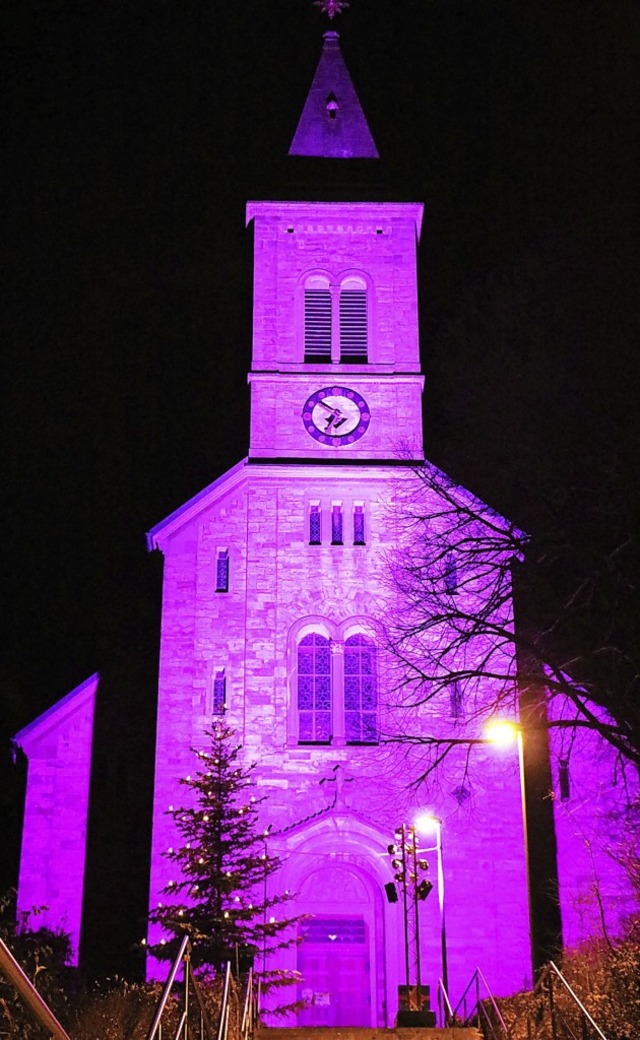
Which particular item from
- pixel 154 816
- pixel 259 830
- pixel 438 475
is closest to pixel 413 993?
pixel 259 830

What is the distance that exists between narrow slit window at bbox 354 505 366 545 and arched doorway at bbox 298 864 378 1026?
26.8 ft

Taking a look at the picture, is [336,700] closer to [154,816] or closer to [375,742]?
[375,742]

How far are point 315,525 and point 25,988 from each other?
25605mm

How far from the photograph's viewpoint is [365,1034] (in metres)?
18.0

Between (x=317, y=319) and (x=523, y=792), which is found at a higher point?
(x=317, y=319)

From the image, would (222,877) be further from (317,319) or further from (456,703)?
(317,319)

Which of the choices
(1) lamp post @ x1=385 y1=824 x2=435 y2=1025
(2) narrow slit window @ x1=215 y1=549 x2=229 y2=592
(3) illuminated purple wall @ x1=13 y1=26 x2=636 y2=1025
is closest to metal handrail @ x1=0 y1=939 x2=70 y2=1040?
(1) lamp post @ x1=385 y1=824 x2=435 y2=1025

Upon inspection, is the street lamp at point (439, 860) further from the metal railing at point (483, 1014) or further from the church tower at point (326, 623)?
the metal railing at point (483, 1014)

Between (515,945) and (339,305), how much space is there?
17.9 metres

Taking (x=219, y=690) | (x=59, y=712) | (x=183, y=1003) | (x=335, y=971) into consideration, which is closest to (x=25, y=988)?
(x=183, y=1003)

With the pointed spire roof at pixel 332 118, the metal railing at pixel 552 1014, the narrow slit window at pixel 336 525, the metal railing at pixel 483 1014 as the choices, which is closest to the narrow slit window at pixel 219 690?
the narrow slit window at pixel 336 525

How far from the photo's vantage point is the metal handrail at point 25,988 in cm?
523

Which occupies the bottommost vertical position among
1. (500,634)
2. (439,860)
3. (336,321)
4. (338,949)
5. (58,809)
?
(338,949)

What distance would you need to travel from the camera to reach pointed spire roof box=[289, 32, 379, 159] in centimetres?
3653
